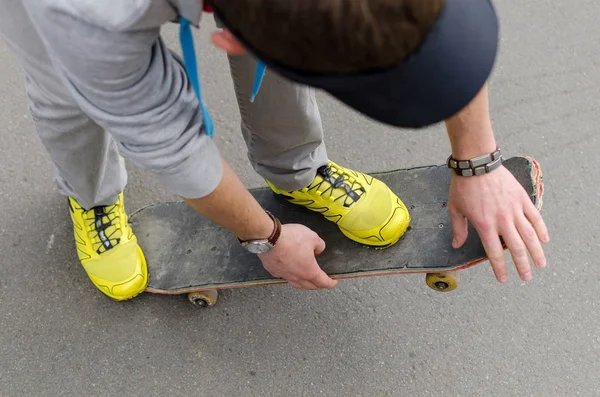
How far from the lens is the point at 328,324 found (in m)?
1.72

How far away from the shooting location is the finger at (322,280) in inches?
58.7

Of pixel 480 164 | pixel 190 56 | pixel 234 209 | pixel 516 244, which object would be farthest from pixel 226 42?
pixel 516 244

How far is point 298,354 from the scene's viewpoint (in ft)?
5.53

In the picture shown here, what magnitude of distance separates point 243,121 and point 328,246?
42cm

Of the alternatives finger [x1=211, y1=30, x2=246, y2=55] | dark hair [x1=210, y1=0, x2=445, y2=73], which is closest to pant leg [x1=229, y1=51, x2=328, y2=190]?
finger [x1=211, y1=30, x2=246, y2=55]

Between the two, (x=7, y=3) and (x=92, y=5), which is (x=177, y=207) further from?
(x=92, y=5)

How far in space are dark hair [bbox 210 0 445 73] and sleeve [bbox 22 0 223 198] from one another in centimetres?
22

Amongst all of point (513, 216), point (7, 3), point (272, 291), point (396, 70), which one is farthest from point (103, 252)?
point (396, 70)

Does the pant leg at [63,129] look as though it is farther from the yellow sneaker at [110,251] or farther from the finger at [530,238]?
the finger at [530,238]

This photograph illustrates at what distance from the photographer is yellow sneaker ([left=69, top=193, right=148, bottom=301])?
5.69ft

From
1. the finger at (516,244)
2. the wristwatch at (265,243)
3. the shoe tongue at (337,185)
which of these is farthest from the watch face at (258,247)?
the finger at (516,244)

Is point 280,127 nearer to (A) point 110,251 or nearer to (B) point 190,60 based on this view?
(B) point 190,60

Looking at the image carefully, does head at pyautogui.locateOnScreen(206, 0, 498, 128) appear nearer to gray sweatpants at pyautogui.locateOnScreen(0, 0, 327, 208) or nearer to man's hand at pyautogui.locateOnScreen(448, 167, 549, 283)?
gray sweatpants at pyautogui.locateOnScreen(0, 0, 327, 208)

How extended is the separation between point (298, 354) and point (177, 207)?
23.2 inches
